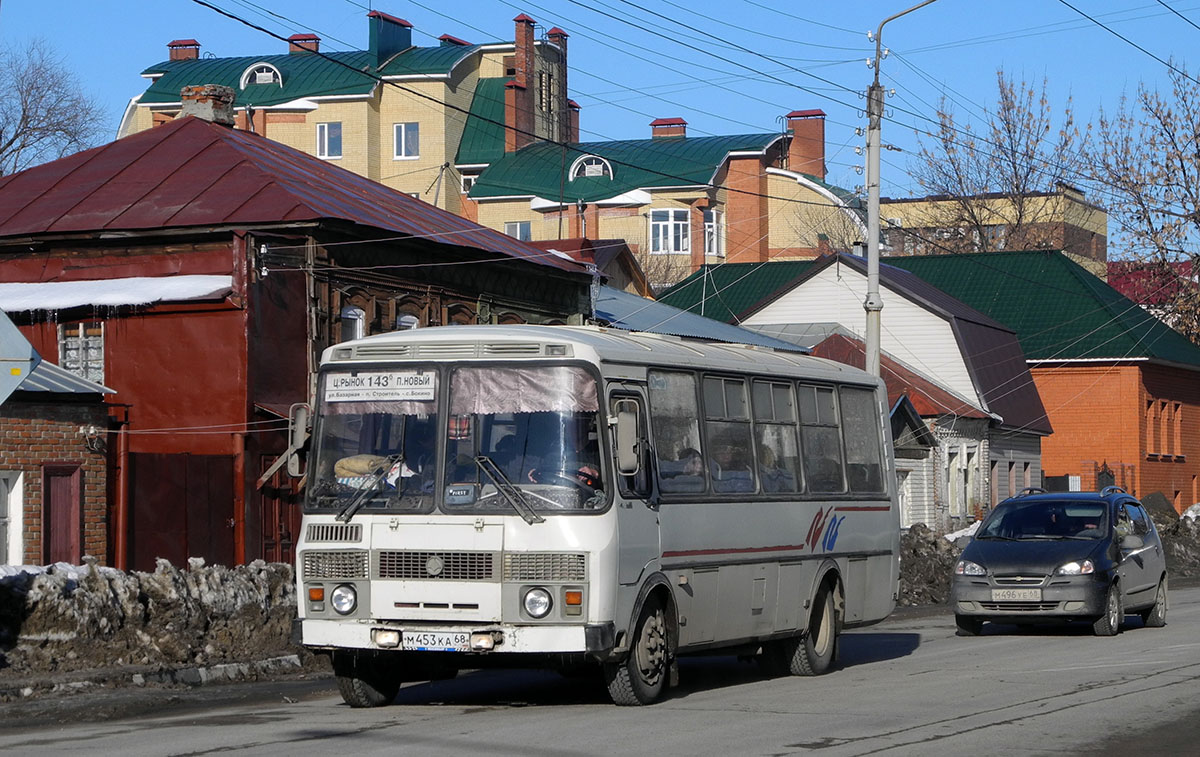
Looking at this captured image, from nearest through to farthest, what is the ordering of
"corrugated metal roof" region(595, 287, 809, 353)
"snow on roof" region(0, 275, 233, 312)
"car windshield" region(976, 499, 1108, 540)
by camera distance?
"car windshield" region(976, 499, 1108, 540)
"snow on roof" region(0, 275, 233, 312)
"corrugated metal roof" region(595, 287, 809, 353)

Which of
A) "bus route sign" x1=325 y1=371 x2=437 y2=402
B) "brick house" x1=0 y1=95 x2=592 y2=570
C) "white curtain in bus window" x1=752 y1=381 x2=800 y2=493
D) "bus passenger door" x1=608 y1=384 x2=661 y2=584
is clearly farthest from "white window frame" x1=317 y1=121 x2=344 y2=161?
"bus passenger door" x1=608 y1=384 x2=661 y2=584

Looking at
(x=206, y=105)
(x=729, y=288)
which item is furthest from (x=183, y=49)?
(x=206, y=105)

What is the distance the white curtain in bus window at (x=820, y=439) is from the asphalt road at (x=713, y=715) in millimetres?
1763

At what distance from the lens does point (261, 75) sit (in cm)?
8750

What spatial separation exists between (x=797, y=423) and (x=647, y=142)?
7199cm

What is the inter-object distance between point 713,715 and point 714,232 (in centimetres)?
7343

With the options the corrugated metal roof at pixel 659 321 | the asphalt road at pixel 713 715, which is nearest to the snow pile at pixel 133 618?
the asphalt road at pixel 713 715

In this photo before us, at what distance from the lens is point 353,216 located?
25906mm

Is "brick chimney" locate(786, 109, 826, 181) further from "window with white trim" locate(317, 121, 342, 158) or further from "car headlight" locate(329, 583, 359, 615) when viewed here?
"car headlight" locate(329, 583, 359, 615)

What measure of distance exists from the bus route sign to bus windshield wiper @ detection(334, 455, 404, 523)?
46 centimetres

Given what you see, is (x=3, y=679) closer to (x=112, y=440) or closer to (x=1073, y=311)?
(x=112, y=440)

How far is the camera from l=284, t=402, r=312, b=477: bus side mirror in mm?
12695

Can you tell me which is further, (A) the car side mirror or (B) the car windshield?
(B) the car windshield

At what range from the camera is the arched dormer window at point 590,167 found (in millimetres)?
84562
